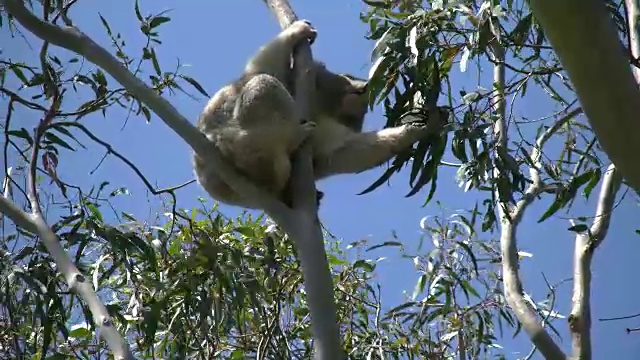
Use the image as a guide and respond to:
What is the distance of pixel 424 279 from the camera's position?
404 centimetres

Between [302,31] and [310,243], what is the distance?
131 cm

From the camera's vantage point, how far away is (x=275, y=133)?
335cm

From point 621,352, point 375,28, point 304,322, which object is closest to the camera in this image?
point 375,28

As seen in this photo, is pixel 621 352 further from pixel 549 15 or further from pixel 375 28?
pixel 549 15

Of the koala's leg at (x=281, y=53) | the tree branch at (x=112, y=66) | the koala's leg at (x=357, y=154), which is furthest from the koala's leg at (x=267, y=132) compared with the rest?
the tree branch at (x=112, y=66)

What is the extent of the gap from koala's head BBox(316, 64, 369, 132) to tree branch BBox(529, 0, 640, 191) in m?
2.52

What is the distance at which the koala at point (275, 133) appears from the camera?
11.0 ft

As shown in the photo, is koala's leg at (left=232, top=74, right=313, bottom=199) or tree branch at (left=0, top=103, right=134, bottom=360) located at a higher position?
koala's leg at (left=232, top=74, right=313, bottom=199)

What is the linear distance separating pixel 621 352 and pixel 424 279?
98.9 inches

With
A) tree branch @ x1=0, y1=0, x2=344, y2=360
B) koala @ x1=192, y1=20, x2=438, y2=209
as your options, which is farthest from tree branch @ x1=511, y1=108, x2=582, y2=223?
tree branch @ x1=0, y1=0, x2=344, y2=360

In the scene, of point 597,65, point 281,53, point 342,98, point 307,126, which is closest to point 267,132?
point 307,126

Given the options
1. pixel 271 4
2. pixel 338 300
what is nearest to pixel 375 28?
pixel 271 4

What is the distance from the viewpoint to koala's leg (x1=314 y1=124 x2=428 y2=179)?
3.54 meters

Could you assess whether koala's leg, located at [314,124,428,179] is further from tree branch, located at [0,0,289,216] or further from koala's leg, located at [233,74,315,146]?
tree branch, located at [0,0,289,216]
